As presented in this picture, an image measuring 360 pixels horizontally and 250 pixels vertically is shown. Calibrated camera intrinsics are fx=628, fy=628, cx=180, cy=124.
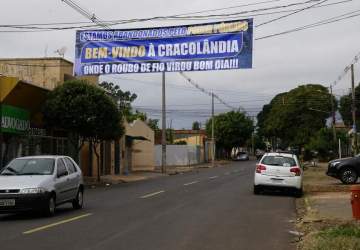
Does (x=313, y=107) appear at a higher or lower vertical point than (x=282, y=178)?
higher

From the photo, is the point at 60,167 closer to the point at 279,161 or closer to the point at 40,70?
the point at 279,161

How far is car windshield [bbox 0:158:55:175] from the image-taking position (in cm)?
1562

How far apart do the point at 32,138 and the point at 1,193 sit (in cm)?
1760

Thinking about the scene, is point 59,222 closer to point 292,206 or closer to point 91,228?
point 91,228

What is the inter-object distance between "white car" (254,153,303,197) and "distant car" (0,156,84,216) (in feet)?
25.4

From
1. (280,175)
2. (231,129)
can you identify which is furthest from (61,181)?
(231,129)

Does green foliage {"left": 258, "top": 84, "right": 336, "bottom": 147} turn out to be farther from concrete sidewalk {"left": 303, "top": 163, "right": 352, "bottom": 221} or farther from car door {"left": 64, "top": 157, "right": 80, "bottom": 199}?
car door {"left": 64, "top": 157, "right": 80, "bottom": 199}

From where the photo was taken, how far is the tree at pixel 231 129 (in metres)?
94.1

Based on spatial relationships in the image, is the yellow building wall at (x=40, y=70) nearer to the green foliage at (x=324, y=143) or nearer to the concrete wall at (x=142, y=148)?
the concrete wall at (x=142, y=148)

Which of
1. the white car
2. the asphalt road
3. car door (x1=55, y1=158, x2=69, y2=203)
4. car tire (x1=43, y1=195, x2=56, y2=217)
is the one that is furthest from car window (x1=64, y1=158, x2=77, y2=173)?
the white car

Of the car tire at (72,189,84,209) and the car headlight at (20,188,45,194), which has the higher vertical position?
the car headlight at (20,188,45,194)

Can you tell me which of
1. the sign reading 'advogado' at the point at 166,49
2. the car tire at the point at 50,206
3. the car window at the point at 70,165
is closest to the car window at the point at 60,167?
the car window at the point at 70,165

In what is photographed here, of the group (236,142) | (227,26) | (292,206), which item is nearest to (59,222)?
(292,206)

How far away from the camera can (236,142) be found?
94.8 meters
